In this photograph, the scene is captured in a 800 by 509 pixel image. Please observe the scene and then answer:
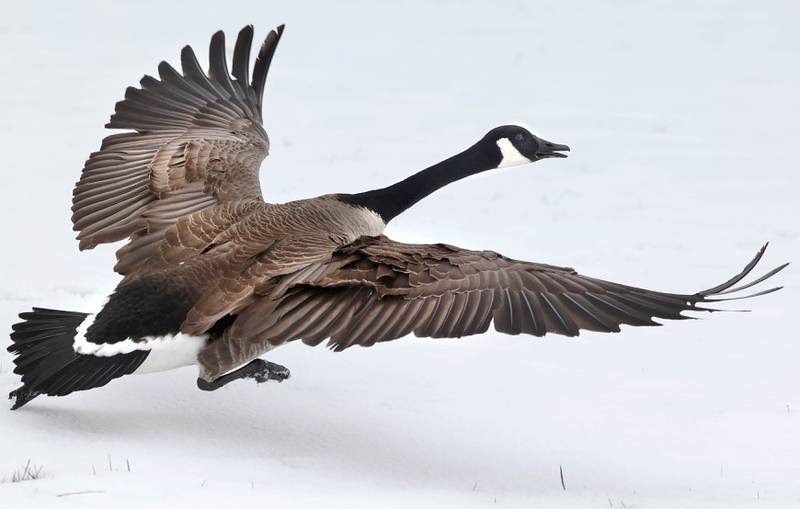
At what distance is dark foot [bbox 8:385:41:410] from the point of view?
596 centimetres

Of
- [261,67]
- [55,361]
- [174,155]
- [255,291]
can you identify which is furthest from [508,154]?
[55,361]

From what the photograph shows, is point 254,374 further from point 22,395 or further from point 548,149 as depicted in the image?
point 548,149

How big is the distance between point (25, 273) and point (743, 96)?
11.0 metres

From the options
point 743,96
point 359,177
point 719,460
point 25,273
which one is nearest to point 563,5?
point 743,96

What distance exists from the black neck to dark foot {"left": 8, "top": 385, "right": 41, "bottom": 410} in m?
2.37

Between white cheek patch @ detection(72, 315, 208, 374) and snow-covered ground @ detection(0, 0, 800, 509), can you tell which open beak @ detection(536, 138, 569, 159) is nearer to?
snow-covered ground @ detection(0, 0, 800, 509)

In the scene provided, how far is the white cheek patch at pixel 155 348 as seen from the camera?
236 inches

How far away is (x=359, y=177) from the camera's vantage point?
12.6 m

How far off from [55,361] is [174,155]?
2.13 meters

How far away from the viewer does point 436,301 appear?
5789mm

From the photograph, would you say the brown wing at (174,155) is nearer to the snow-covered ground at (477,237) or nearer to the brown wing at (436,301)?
the snow-covered ground at (477,237)

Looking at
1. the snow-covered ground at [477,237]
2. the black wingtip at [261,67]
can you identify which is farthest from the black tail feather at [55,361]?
the black wingtip at [261,67]

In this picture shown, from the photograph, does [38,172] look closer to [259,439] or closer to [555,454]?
[259,439]

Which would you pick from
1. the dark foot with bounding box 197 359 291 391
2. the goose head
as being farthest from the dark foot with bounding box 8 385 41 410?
the goose head
